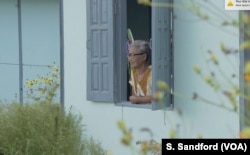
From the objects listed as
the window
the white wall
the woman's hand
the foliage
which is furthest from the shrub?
the woman's hand

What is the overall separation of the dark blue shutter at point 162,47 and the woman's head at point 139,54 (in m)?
0.71

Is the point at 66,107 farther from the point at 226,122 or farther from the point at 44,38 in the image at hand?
the point at 226,122

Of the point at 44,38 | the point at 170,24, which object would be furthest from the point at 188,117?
the point at 44,38

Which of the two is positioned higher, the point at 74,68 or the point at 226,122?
the point at 74,68

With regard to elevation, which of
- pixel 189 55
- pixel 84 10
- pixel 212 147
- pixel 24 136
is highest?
pixel 84 10

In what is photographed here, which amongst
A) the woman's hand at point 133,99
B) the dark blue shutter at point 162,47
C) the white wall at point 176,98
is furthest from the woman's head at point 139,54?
the dark blue shutter at point 162,47

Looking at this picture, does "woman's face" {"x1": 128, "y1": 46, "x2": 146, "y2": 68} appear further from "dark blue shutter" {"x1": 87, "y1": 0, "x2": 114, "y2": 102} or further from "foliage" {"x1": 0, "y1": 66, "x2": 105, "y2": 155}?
"foliage" {"x1": 0, "y1": 66, "x2": 105, "y2": 155}

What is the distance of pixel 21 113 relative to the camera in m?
7.77

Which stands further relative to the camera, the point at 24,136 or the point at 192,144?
the point at 24,136

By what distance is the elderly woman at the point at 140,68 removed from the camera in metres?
7.59

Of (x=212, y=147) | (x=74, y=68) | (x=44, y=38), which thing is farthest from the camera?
(x=44, y=38)

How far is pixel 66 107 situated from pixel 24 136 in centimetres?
95

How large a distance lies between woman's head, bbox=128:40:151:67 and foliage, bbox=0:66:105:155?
1.07m

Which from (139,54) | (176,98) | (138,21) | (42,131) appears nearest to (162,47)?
(176,98)
